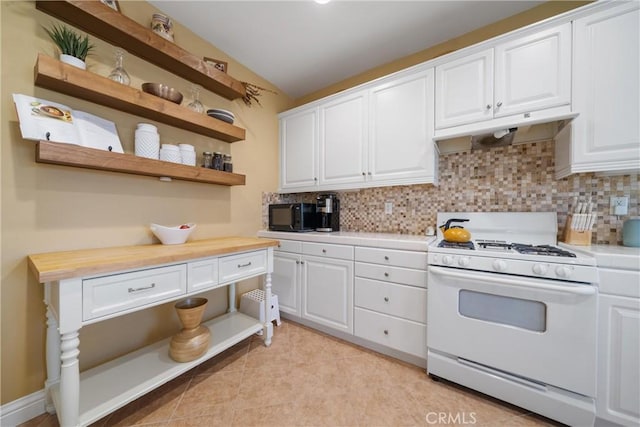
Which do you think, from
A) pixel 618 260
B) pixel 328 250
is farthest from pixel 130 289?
pixel 618 260

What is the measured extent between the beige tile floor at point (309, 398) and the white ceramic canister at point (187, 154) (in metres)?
1.48

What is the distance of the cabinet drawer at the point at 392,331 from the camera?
162 centimetres

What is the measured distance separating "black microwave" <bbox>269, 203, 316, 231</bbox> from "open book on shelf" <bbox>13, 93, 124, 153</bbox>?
133 cm

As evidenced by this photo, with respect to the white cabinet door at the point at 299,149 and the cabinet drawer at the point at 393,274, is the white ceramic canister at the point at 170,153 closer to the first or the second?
the white cabinet door at the point at 299,149

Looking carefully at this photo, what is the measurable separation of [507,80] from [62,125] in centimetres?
264

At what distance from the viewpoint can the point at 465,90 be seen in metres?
1.69

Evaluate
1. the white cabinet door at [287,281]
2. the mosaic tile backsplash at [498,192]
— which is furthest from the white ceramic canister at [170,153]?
the mosaic tile backsplash at [498,192]

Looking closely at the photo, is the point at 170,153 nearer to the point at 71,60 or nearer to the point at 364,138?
the point at 71,60

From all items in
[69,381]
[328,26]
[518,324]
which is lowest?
[69,381]

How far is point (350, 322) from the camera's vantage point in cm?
191

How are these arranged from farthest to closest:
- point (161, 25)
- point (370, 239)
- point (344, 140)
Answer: point (344, 140) → point (370, 239) → point (161, 25)

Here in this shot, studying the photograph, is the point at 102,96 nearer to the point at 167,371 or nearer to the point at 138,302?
the point at 138,302

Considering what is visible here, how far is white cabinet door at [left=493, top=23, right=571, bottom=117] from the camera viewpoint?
1.40 m

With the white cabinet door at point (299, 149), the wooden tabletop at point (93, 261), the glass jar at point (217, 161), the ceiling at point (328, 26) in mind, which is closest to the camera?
the wooden tabletop at point (93, 261)
